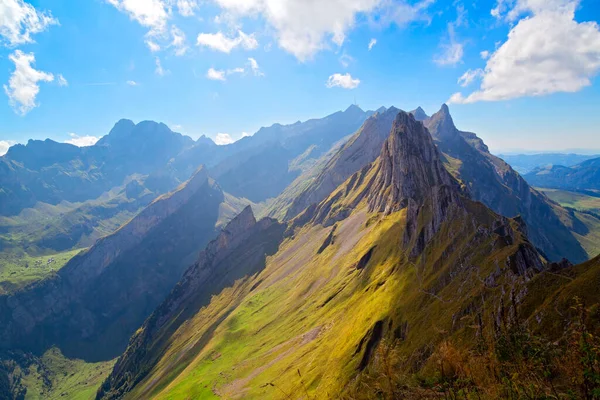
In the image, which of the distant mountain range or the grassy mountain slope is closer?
the distant mountain range

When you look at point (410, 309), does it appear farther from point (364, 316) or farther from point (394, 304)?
point (364, 316)

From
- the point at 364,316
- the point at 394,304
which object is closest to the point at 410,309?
the point at 394,304

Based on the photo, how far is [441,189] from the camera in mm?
133500

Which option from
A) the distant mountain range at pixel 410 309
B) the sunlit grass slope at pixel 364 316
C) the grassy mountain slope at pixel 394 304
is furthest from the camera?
the sunlit grass slope at pixel 364 316

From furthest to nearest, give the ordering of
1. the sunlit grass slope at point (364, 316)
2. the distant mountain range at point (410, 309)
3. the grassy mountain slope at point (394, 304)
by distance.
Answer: the sunlit grass slope at point (364, 316) < the grassy mountain slope at point (394, 304) < the distant mountain range at point (410, 309)

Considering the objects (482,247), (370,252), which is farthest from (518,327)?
(370,252)

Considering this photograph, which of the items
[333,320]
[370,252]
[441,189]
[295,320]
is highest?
[441,189]

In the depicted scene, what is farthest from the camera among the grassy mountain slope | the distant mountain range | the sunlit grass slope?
the sunlit grass slope

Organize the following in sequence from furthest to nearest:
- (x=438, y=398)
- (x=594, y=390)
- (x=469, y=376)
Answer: (x=438, y=398) → (x=469, y=376) → (x=594, y=390)

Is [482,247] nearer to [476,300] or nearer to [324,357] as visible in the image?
[476,300]

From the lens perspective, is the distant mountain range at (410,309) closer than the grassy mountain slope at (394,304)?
Yes

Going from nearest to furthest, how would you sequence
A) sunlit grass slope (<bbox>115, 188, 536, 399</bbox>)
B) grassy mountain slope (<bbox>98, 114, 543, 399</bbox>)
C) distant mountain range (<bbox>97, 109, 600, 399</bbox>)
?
distant mountain range (<bbox>97, 109, 600, 399</bbox>)
grassy mountain slope (<bbox>98, 114, 543, 399</bbox>)
sunlit grass slope (<bbox>115, 188, 536, 399</bbox>)

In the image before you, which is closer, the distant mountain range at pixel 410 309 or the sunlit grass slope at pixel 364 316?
the distant mountain range at pixel 410 309

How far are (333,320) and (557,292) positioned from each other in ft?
363
